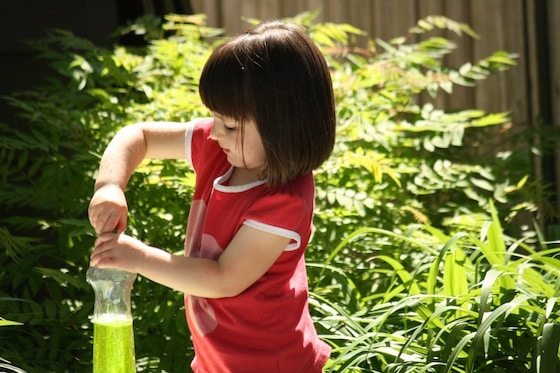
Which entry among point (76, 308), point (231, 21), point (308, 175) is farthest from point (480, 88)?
point (308, 175)

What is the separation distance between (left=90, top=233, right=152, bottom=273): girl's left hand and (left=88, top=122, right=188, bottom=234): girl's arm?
0.07 feet

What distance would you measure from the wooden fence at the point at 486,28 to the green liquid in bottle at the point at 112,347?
3774mm

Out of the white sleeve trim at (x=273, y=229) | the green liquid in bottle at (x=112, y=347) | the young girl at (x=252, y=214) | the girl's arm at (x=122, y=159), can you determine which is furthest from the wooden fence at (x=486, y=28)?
the green liquid in bottle at (x=112, y=347)

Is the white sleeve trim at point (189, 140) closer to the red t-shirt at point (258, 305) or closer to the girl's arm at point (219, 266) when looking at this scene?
the red t-shirt at point (258, 305)

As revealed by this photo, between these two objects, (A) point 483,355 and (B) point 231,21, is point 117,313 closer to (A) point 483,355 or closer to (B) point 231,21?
(A) point 483,355

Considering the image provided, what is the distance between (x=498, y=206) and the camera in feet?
14.8

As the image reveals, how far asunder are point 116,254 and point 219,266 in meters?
0.22

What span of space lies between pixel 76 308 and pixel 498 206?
1.91m

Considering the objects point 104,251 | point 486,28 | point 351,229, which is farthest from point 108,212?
point 486,28

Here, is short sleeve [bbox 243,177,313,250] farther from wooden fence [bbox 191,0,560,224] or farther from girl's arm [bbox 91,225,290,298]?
wooden fence [bbox 191,0,560,224]

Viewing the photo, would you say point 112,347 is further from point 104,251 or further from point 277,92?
Answer: point 277,92

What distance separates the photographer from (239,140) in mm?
2209

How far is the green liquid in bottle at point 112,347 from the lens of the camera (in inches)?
84.0

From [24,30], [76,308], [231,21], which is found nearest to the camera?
[76,308]
